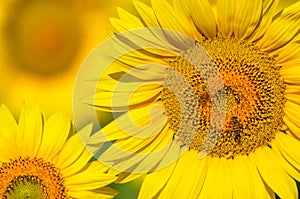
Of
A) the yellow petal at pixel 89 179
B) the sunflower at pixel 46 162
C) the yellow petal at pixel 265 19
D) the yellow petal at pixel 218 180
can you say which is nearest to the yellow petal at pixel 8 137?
the sunflower at pixel 46 162

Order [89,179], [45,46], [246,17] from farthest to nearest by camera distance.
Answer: [45,46] → [89,179] → [246,17]

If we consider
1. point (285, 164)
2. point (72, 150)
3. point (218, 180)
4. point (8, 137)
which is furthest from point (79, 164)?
point (285, 164)

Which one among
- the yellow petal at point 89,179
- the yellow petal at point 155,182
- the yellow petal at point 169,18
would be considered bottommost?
the yellow petal at point 155,182

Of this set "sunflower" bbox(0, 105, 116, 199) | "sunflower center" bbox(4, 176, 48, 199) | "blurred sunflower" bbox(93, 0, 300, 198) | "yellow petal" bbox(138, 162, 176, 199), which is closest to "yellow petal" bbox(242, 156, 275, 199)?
"blurred sunflower" bbox(93, 0, 300, 198)

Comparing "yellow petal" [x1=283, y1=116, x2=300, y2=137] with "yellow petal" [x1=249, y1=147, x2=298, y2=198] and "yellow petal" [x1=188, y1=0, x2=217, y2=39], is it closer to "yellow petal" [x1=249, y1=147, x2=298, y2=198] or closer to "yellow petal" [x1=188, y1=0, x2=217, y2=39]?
"yellow petal" [x1=249, y1=147, x2=298, y2=198]

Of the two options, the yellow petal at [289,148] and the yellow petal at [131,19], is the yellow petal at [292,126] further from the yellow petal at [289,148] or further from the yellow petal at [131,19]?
the yellow petal at [131,19]

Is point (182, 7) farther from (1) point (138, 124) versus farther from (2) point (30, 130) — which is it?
(2) point (30, 130)
